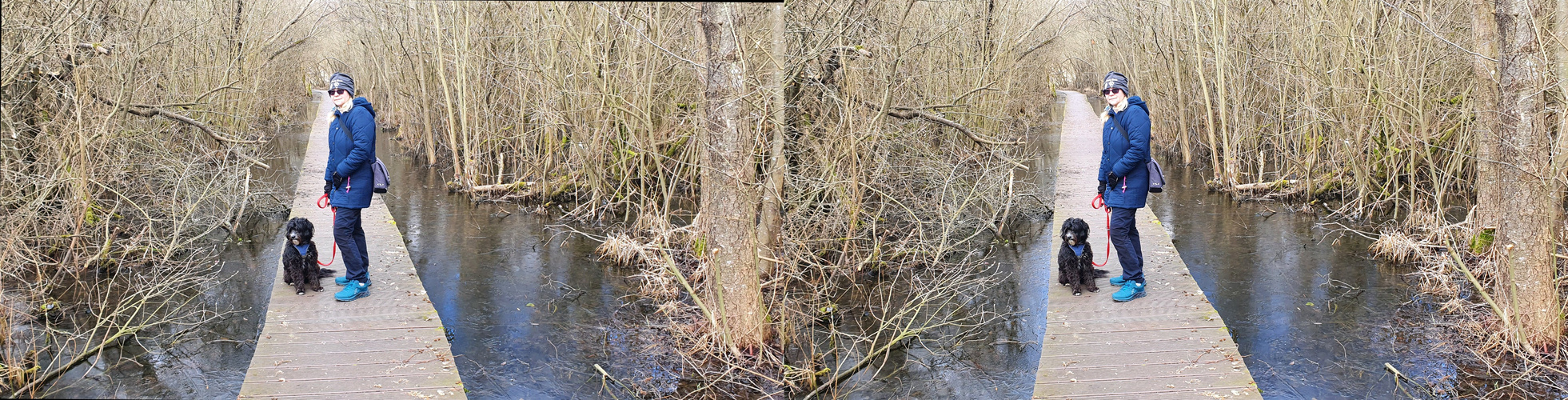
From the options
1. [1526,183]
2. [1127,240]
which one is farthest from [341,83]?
[1526,183]

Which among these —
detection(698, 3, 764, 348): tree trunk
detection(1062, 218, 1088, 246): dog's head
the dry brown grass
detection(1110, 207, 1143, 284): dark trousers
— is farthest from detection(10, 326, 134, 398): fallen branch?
detection(1110, 207, 1143, 284): dark trousers

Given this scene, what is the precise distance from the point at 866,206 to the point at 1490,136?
4.85 metres

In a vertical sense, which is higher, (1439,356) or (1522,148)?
(1522,148)

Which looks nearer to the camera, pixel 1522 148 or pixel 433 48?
pixel 1522 148

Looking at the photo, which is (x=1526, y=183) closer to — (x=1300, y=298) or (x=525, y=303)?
(x=1300, y=298)

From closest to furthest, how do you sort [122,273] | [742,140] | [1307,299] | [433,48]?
[742,140]
[1307,299]
[122,273]
[433,48]

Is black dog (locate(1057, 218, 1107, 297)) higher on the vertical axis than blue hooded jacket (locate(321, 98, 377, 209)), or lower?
lower

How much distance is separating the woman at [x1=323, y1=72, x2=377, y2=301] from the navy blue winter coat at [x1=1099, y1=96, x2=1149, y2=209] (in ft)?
15.5

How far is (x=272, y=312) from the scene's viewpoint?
670 cm

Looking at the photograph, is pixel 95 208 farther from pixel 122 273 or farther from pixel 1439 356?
pixel 1439 356

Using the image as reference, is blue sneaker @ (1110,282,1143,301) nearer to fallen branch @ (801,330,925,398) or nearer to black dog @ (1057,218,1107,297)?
black dog @ (1057,218,1107,297)

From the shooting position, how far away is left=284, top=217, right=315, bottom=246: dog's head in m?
6.88

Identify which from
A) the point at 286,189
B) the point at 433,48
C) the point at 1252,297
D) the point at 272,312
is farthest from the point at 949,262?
the point at 286,189

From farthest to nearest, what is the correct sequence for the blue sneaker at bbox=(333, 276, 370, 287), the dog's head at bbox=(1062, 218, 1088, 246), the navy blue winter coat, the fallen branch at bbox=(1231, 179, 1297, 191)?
the fallen branch at bbox=(1231, 179, 1297, 191) < the blue sneaker at bbox=(333, 276, 370, 287) < the dog's head at bbox=(1062, 218, 1088, 246) < the navy blue winter coat
